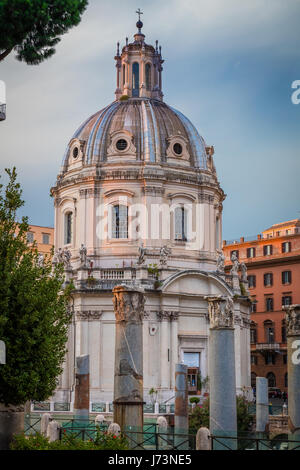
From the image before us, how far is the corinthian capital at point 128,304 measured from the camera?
74.8 feet

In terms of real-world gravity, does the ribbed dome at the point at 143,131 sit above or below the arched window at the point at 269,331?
above

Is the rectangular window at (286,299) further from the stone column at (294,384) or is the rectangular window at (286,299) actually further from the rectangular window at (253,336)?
the stone column at (294,384)

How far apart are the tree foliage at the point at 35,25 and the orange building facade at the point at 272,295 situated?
48.6m

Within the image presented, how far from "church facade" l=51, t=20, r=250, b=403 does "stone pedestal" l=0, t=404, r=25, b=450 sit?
25.1 m

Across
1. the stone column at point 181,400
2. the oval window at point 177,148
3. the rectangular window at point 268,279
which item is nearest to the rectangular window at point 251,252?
the rectangular window at point 268,279

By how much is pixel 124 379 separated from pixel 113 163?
31.6m

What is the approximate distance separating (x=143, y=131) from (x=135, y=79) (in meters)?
7.06

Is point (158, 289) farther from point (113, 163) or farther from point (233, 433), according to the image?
point (233, 433)

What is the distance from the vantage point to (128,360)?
73.5ft

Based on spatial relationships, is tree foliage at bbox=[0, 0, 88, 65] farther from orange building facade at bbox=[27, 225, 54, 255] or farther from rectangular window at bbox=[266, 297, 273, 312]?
orange building facade at bbox=[27, 225, 54, 255]

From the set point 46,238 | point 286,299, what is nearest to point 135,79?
point 46,238

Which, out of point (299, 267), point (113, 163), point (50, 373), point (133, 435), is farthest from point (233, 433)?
point (299, 267)

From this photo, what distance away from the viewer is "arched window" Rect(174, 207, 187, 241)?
172ft

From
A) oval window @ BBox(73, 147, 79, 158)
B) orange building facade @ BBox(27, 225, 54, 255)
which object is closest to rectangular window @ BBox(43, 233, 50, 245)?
orange building facade @ BBox(27, 225, 54, 255)
